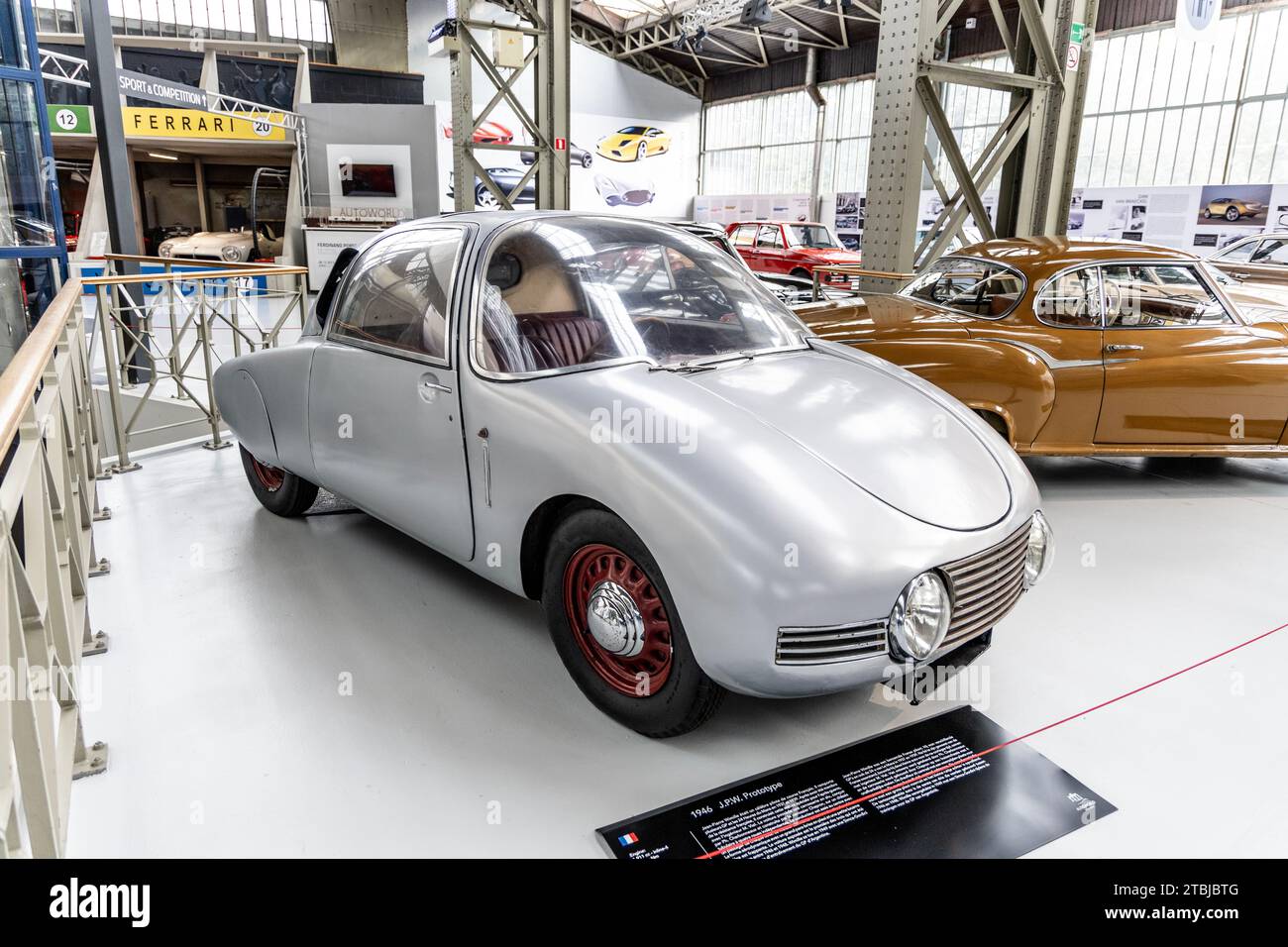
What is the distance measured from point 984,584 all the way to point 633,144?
3061cm

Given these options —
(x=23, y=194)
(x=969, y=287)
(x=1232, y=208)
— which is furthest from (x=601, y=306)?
(x=1232, y=208)

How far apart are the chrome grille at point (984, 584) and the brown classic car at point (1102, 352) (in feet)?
7.50

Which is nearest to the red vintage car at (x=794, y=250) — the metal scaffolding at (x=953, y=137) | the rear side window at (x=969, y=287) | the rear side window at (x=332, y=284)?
the metal scaffolding at (x=953, y=137)

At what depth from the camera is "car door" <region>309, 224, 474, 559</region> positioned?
3045 mm

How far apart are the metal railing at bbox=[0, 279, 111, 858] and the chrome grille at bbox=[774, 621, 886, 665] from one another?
5.50 ft

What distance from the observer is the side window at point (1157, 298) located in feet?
16.1

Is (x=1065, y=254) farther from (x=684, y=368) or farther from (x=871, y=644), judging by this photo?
(x=871, y=644)

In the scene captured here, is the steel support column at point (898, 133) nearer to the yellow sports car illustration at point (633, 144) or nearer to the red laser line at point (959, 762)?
the red laser line at point (959, 762)

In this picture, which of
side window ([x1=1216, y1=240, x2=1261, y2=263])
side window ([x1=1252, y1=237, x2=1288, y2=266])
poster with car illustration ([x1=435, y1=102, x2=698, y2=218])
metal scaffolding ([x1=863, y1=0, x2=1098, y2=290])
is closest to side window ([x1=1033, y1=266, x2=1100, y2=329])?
metal scaffolding ([x1=863, y1=0, x2=1098, y2=290])

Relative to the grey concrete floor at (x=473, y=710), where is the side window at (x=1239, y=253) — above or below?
above

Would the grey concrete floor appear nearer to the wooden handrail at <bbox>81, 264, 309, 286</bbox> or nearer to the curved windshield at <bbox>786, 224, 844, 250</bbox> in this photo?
the wooden handrail at <bbox>81, 264, 309, 286</bbox>

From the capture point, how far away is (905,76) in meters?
5.69
